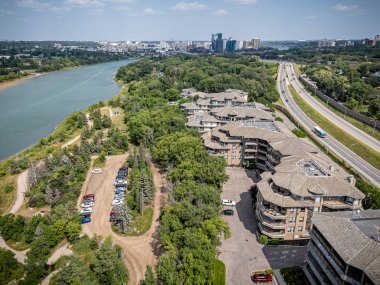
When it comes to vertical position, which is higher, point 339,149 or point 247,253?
point 339,149

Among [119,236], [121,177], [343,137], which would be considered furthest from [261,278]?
[343,137]

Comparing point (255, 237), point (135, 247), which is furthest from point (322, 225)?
point (135, 247)

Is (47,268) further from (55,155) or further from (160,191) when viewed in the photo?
(55,155)

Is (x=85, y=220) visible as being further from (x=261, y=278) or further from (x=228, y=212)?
(x=261, y=278)

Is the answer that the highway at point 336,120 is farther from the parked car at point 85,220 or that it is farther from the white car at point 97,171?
the parked car at point 85,220

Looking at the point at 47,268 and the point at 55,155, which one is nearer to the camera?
the point at 47,268

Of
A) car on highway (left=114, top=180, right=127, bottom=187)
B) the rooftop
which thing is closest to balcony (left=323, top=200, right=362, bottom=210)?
the rooftop

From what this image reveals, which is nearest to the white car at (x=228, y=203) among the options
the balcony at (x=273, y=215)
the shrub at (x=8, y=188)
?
the balcony at (x=273, y=215)
